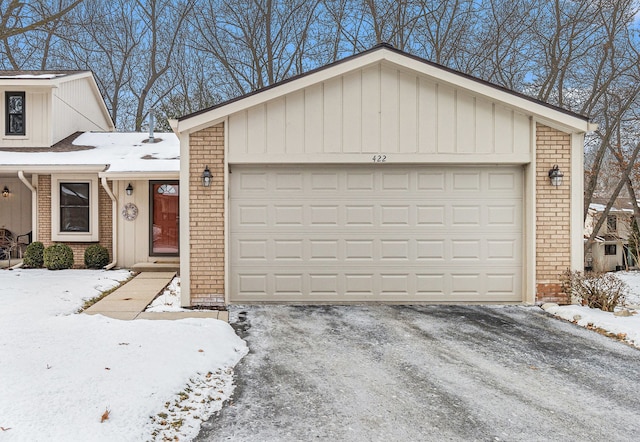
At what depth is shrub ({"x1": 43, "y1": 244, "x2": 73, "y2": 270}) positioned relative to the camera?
994 centimetres

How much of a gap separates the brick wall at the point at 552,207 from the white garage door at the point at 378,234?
0.31 meters

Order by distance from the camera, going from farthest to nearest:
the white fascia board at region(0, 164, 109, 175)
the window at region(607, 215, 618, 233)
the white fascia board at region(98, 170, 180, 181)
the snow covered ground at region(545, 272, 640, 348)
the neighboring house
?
the window at region(607, 215, 618, 233) → the neighboring house → the white fascia board at region(0, 164, 109, 175) → the white fascia board at region(98, 170, 180, 181) → the snow covered ground at region(545, 272, 640, 348)

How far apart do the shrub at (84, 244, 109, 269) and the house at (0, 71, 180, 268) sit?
20 centimetres

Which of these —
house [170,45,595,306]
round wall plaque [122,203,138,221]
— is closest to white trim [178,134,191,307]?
house [170,45,595,306]

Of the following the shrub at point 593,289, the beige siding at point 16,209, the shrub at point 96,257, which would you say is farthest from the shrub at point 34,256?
the shrub at point 593,289

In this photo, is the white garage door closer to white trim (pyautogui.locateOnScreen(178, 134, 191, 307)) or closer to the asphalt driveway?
white trim (pyautogui.locateOnScreen(178, 134, 191, 307))

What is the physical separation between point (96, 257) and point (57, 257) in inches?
33.6

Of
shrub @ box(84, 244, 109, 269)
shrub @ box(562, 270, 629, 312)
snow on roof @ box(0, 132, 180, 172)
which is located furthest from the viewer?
shrub @ box(84, 244, 109, 269)

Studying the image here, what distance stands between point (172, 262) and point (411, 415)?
8.14 metres

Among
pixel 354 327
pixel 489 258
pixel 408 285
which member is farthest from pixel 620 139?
pixel 354 327

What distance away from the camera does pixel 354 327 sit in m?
5.62

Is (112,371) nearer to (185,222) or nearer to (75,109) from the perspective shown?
(185,222)

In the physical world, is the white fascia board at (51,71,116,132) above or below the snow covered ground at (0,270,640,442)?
above

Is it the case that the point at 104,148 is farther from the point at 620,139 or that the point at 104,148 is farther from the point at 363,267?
the point at 620,139
